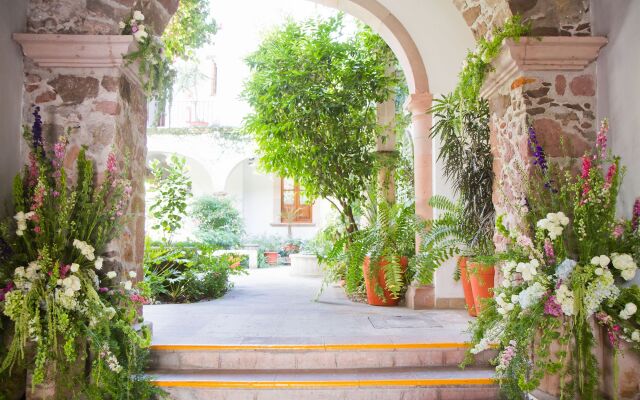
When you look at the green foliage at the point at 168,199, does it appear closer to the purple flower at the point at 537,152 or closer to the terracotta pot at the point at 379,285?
the terracotta pot at the point at 379,285

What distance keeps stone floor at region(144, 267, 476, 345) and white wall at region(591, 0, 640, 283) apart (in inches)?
67.4

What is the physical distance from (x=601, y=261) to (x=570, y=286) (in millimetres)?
209

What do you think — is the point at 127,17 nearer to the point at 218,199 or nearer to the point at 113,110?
the point at 113,110

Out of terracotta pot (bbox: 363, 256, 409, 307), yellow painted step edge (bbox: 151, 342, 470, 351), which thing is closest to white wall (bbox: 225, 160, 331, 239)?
terracotta pot (bbox: 363, 256, 409, 307)

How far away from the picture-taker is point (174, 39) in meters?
5.48

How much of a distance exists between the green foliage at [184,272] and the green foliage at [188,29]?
2.65 metres

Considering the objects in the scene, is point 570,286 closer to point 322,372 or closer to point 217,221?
point 322,372

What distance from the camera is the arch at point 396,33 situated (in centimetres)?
531

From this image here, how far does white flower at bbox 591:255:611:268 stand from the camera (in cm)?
249

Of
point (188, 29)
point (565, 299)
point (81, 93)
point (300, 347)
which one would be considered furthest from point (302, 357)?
point (188, 29)

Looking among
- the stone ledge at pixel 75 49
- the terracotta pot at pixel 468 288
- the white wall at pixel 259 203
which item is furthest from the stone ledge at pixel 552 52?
the white wall at pixel 259 203

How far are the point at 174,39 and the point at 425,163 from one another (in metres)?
3.28

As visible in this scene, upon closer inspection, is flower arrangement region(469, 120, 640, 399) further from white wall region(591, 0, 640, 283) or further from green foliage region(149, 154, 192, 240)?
green foliage region(149, 154, 192, 240)

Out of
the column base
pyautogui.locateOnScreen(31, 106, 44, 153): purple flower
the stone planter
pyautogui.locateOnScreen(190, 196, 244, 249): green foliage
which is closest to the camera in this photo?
pyautogui.locateOnScreen(31, 106, 44, 153): purple flower
